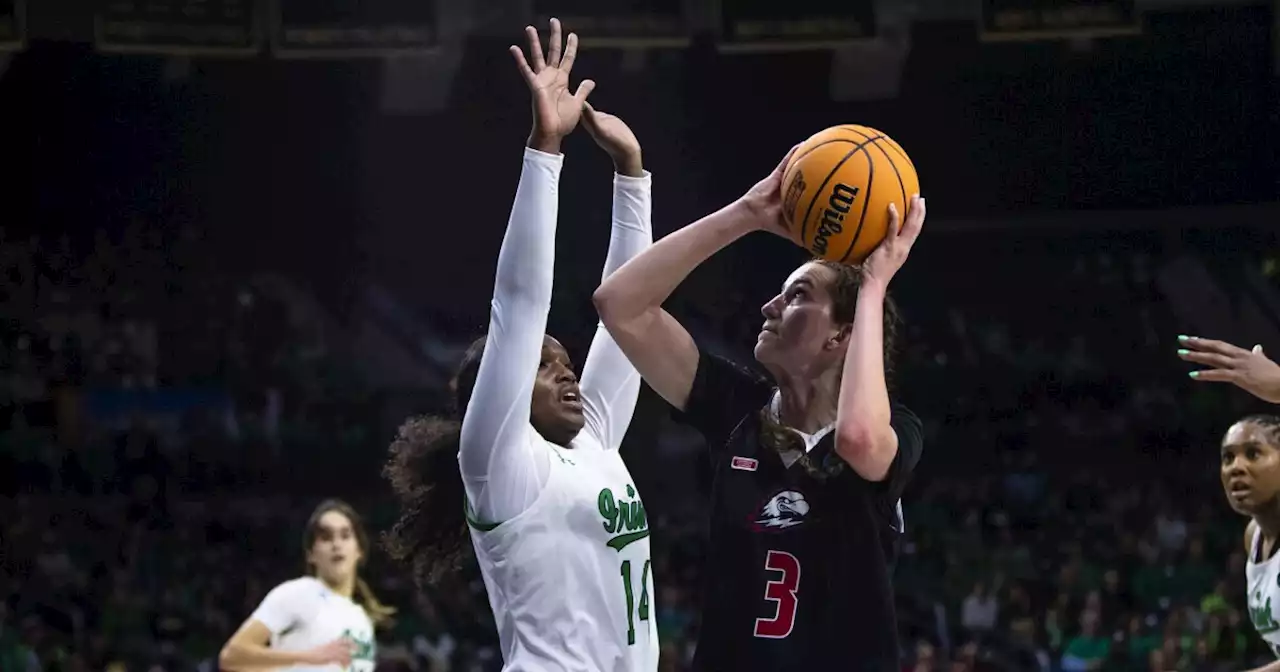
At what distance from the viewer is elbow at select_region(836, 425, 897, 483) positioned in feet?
9.23

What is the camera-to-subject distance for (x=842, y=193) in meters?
3.02

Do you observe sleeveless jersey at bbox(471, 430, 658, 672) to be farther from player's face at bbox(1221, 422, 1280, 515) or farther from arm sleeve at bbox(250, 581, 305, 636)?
arm sleeve at bbox(250, 581, 305, 636)

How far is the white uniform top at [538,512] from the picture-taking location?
330 centimetres

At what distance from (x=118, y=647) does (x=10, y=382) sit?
307 centimetres

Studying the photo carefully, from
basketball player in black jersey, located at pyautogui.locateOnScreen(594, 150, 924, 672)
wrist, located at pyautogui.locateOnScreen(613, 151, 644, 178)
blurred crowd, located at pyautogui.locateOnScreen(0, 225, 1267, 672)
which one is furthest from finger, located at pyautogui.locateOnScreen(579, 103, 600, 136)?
blurred crowd, located at pyautogui.locateOnScreen(0, 225, 1267, 672)

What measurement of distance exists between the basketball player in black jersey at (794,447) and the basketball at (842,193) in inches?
1.6

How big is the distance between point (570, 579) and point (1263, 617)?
3075 mm

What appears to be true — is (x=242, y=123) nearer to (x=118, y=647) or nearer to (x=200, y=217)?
(x=200, y=217)

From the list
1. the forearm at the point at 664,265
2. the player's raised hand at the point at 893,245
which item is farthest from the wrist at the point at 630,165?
the player's raised hand at the point at 893,245

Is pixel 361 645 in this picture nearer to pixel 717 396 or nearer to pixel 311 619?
pixel 311 619

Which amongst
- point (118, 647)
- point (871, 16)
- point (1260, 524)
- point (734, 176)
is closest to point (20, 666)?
point (118, 647)

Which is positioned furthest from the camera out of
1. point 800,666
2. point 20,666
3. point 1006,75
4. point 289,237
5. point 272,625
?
point 289,237

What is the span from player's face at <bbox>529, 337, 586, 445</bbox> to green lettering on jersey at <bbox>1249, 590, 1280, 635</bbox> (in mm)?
2958

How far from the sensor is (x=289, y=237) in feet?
45.9
